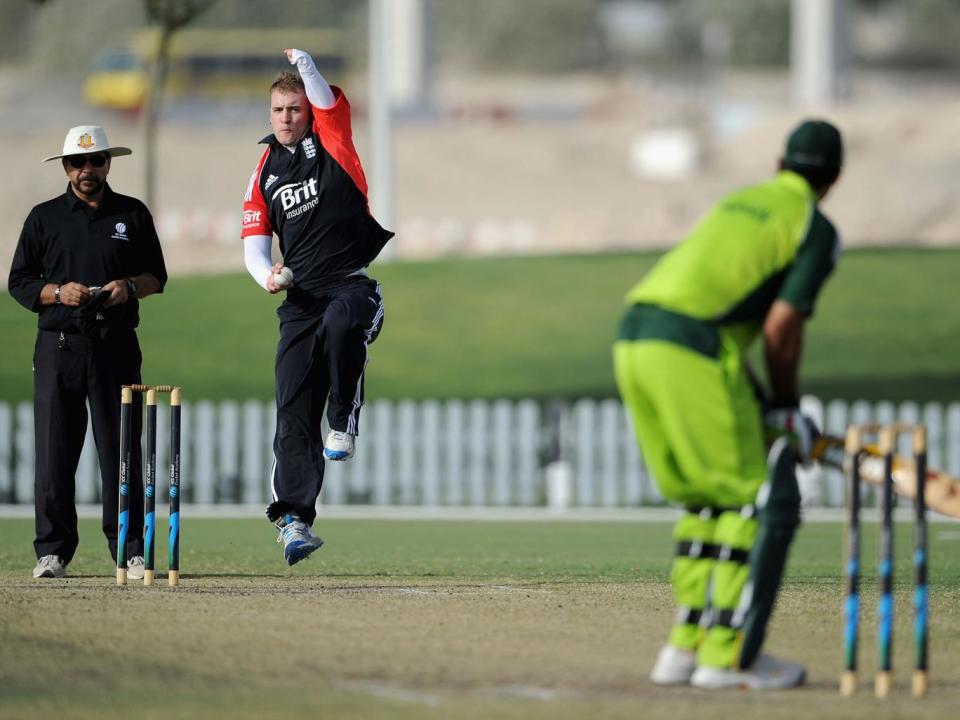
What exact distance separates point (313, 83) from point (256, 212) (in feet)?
2.48

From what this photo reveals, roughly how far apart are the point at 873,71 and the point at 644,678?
9289 centimetres

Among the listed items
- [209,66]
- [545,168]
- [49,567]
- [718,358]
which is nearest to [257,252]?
[49,567]

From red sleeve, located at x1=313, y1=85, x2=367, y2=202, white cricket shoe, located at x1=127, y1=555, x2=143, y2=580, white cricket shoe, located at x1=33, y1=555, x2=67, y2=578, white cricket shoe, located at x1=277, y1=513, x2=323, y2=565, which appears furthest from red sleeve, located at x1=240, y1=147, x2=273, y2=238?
white cricket shoe, located at x1=33, y1=555, x2=67, y2=578

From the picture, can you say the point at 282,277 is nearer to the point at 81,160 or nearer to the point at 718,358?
the point at 81,160

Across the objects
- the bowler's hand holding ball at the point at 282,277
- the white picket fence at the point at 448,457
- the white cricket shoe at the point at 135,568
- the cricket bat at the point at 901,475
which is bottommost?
the white picket fence at the point at 448,457

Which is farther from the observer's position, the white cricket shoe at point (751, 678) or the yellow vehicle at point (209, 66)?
the yellow vehicle at point (209, 66)

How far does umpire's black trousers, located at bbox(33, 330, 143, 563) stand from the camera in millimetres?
9844

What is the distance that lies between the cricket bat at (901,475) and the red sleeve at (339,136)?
12.2 ft

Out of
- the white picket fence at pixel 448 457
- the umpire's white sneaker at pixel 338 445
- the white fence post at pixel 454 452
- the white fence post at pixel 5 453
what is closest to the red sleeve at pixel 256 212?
the umpire's white sneaker at pixel 338 445

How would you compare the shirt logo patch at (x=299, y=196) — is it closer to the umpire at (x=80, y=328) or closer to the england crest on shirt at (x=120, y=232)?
the umpire at (x=80, y=328)

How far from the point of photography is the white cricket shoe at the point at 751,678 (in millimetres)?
6629

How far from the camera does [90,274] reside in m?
9.93

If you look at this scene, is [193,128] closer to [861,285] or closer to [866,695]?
[861,285]

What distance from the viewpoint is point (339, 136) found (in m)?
9.78
